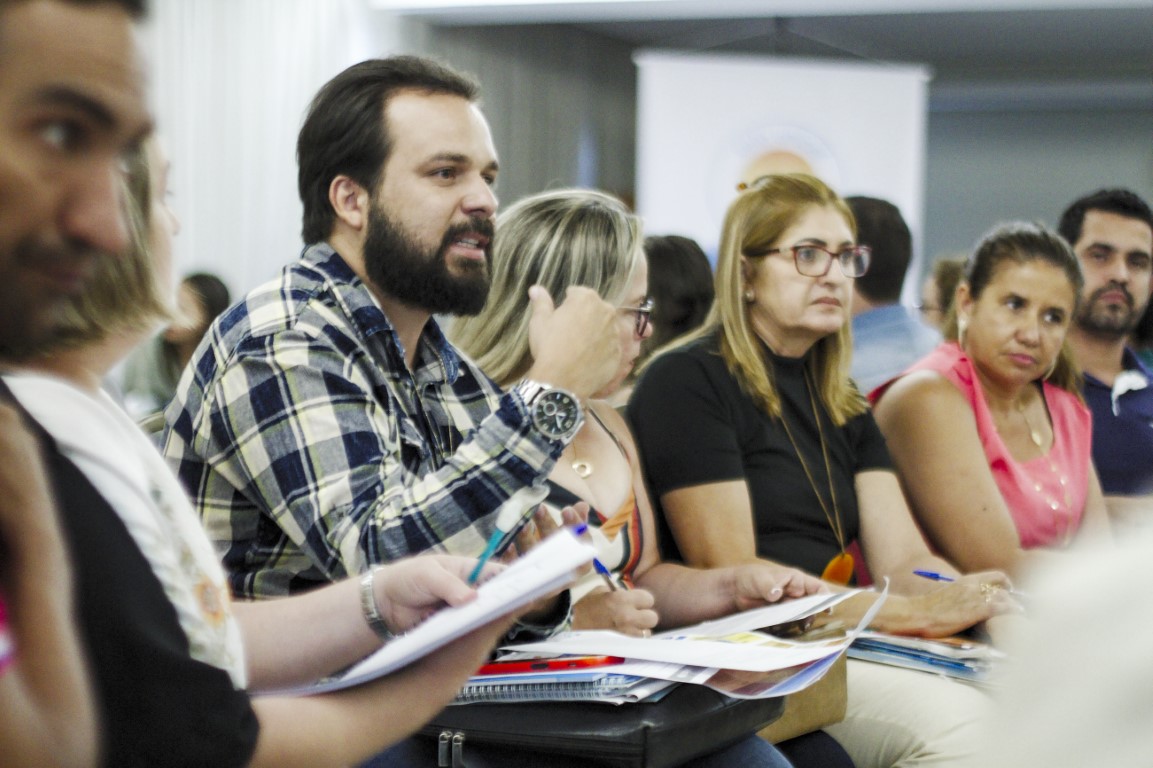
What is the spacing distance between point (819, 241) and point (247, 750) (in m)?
1.76

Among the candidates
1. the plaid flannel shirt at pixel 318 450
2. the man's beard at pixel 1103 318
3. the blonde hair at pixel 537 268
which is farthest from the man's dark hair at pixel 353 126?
the man's beard at pixel 1103 318

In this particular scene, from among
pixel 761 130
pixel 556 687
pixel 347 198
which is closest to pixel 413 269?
pixel 347 198

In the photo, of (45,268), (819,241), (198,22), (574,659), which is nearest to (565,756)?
(574,659)

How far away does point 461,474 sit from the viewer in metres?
1.39

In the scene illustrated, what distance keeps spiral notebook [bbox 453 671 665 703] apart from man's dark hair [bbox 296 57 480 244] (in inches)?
28.0

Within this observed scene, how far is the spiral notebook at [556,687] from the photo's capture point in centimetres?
130

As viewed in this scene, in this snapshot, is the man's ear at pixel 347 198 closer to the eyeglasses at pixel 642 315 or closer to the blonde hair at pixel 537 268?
the blonde hair at pixel 537 268

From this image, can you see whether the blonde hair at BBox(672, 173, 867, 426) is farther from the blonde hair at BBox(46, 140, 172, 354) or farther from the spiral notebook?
the blonde hair at BBox(46, 140, 172, 354)

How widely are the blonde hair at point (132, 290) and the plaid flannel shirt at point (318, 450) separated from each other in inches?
23.0

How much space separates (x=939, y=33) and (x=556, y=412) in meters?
7.40

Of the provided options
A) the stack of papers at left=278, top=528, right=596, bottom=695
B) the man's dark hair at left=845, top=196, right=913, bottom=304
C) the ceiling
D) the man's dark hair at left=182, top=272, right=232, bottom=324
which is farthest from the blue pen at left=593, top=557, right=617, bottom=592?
the ceiling

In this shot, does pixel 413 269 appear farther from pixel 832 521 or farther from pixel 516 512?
Answer: pixel 832 521

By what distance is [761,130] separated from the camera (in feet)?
21.7

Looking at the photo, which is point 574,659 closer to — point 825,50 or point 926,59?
point 825,50
